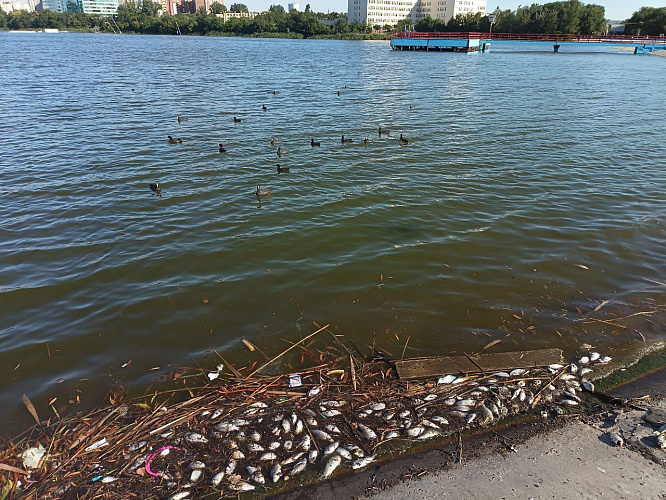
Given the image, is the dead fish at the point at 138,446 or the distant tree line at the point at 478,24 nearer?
the dead fish at the point at 138,446

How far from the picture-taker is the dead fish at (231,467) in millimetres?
5234

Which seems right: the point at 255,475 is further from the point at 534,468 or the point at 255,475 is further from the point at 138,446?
the point at 534,468

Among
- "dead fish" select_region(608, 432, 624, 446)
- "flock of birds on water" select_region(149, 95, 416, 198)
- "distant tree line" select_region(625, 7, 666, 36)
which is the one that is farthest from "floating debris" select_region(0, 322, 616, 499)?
"distant tree line" select_region(625, 7, 666, 36)

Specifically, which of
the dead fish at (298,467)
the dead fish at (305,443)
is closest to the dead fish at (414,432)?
the dead fish at (305,443)

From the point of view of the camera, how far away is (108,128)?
72.1 feet

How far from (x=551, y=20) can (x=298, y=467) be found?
177m

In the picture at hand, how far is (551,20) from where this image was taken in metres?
142

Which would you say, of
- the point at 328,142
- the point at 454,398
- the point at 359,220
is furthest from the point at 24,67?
the point at 454,398

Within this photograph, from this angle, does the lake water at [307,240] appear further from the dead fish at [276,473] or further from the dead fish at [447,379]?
the dead fish at [276,473]

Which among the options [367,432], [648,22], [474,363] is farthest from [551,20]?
[367,432]

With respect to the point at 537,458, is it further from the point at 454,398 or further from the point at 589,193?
the point at 589,193

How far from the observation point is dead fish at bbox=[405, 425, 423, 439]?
18.6 ft

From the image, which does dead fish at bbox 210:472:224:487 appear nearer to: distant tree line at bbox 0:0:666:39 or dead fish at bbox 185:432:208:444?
dead fish at bbox 185:432:208:444

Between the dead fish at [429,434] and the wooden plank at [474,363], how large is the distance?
1102 millimetres
